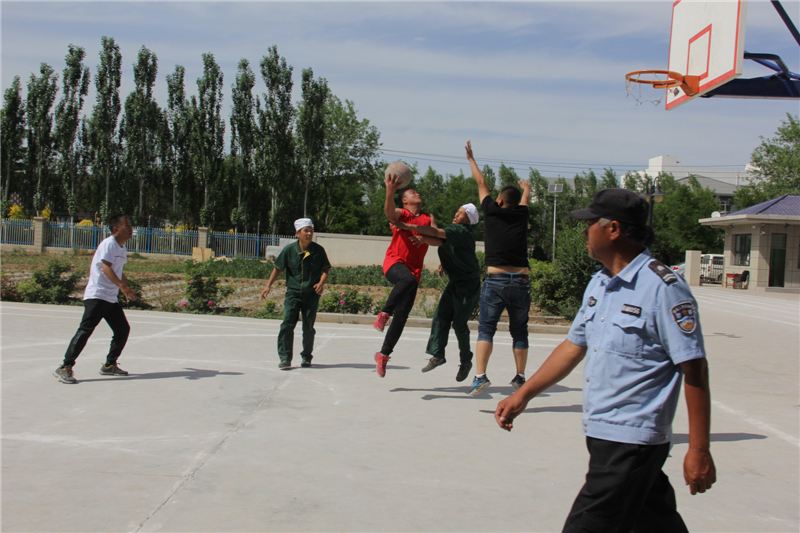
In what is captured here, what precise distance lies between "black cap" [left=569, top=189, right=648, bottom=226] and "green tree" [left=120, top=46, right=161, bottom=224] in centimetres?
4369

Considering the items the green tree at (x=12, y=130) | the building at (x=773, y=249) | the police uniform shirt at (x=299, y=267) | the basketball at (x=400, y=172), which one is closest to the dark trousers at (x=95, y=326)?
the police uniform shirt at (x=299, y=267)

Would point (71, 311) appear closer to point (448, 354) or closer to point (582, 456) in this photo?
point (448, 354)

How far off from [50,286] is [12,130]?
35075mm

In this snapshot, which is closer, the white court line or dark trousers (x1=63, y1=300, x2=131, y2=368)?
the white court line

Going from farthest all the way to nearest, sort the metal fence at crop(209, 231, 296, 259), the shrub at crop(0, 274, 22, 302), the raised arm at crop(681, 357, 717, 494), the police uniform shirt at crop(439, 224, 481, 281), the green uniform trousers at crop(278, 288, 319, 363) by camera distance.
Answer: the metal fence at crop(209, 231, 296, 259)
the shrub at crop(0, 274, 22, 302)
the green uniform trousers at crop(278, 288, 319, 363)
the police uniform shirt at crop(439, 224, 481, 281)
the raised arm at crop(681, 357, 717, 494)

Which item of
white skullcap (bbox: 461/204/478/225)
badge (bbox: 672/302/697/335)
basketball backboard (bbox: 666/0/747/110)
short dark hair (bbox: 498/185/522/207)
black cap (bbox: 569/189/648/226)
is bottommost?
badge (bbox: 672/302/697/335)

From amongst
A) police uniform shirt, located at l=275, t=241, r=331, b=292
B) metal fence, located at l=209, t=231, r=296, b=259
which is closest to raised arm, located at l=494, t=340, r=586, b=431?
police uniform shirt, located at l=275, t=241, r=331, b=292

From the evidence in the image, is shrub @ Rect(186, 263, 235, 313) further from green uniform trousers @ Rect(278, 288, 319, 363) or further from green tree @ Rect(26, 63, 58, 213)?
green tree @ Rect(26, 63, 58, 213)

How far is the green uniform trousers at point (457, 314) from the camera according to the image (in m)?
6.43

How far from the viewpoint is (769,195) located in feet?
145

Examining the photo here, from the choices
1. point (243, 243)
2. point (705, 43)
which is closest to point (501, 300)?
point (705, 43)

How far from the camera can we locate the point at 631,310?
7.85 ft

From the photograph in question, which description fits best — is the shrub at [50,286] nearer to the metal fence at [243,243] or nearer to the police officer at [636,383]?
the police officer at [636,383]

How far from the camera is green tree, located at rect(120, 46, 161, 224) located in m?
41.0
